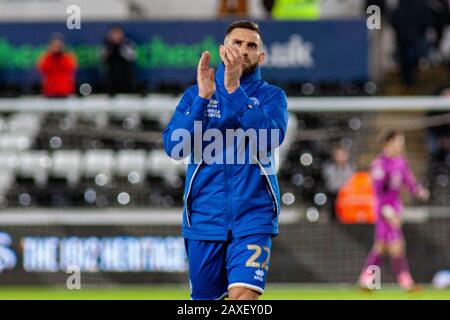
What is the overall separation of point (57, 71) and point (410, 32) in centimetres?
566

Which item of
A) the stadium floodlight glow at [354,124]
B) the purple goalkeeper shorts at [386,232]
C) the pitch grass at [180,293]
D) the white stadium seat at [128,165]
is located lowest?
the pitch grass at [180,293]

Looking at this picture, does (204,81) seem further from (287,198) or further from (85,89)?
(85,89)

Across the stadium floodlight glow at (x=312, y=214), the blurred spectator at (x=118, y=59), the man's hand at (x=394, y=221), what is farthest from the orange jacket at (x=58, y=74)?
the man's hand at (x=394, y=221)

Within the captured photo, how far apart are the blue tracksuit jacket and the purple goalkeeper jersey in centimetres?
700

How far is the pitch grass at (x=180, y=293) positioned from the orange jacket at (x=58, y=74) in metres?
3.64

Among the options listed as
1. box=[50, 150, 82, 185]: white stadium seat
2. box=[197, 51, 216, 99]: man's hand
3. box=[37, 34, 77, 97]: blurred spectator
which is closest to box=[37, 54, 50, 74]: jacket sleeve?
box=[37, 34, 77, 97]: blurred spectator

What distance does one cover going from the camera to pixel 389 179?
553 inches

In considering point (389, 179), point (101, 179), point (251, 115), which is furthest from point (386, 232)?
point (251, 115)

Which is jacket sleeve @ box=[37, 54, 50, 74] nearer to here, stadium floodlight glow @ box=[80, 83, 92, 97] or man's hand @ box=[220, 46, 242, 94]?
stadium floodlight glow @ box=[80, 83, 92, 97]

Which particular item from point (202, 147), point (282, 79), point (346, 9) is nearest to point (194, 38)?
point (282, 79)

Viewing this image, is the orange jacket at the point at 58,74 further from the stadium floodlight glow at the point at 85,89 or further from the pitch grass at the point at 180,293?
the pitch grass at the point at 180,293

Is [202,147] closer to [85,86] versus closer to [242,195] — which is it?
[242,195]

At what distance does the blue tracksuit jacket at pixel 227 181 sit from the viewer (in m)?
6.95

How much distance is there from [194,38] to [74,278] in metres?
5.19
